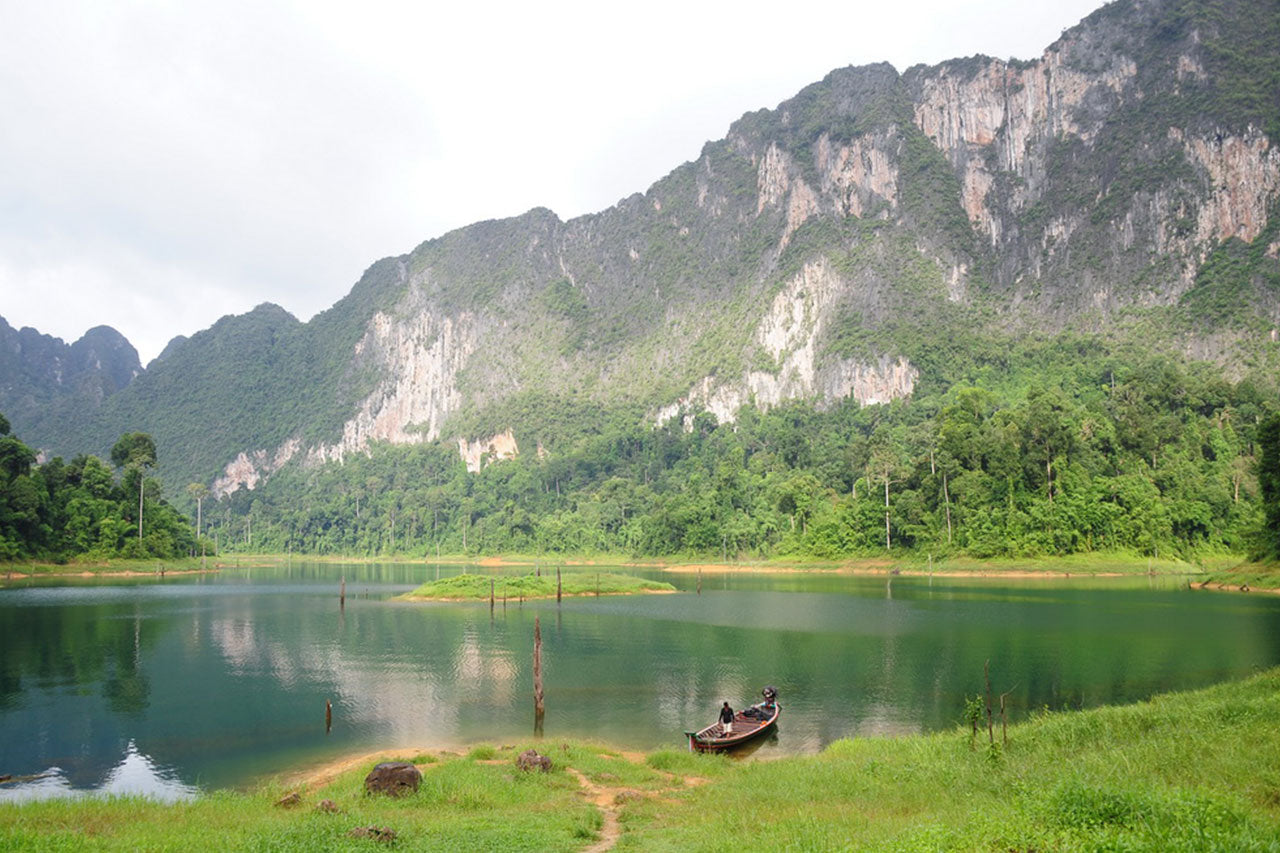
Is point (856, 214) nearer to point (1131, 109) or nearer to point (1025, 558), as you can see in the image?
point (1131, 109)

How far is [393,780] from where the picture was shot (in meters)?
15.9

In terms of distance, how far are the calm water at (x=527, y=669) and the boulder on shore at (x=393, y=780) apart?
6.41 m

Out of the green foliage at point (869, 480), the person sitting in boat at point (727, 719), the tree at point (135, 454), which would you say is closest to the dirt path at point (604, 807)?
the person sitting in boat at point (727, 719)

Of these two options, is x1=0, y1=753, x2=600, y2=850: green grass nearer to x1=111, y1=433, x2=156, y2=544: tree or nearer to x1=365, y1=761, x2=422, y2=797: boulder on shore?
x1=365, y1=761, x2=422, y2=797: boulder on shore

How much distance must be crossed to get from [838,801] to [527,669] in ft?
77.0

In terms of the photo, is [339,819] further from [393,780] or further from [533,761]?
[533,761]

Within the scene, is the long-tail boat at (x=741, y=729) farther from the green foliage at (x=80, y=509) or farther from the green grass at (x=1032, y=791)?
the green foliage at (x=80, y=509)

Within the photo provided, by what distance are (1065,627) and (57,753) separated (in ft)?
141

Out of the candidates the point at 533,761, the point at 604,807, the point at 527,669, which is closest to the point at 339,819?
the point at 604,807

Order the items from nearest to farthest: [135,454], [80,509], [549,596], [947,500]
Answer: [549,596], [947,500], [80,509], [135,454]

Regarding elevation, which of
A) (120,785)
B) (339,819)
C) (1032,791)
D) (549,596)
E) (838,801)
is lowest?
(549,596)

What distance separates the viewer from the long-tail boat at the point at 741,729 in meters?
22.2

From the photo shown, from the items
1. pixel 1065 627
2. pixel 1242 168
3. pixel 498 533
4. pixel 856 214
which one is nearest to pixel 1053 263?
pixel 1242 168

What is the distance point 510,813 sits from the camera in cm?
1494
